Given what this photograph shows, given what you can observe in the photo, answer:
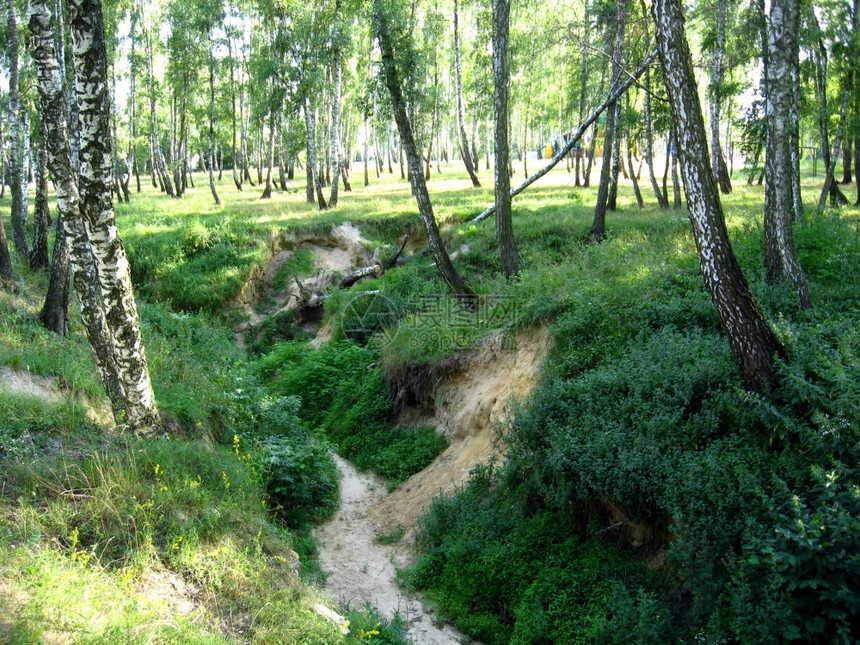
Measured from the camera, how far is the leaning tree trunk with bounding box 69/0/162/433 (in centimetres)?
680

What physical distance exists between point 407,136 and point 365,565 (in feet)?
28.6

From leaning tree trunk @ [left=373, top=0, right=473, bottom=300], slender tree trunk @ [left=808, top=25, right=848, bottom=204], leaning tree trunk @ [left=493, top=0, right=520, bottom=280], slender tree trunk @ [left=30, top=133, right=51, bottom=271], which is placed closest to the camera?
leaning tree trunk @ [left=373, top=0, right=473, bottom=300]

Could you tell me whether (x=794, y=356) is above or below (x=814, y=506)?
above

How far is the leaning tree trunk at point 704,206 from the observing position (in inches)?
294

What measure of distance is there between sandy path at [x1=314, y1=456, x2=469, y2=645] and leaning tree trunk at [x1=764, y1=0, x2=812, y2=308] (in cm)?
783

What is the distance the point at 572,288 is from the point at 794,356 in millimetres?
4717

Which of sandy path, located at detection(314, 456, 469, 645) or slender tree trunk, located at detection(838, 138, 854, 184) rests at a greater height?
slender tree trunk, located at detection(838, 138, 854, 184)

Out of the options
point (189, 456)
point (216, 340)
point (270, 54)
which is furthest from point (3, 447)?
point (270, 54)

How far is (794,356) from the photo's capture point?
24.4 ft

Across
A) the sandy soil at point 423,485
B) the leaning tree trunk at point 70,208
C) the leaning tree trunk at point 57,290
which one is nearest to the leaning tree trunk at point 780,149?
the sandy soil at point 423,485

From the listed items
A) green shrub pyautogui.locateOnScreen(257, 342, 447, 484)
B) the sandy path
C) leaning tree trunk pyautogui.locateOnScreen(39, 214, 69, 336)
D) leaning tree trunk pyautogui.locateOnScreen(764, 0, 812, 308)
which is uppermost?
leaning tree trunk pyautogui.locateOnScreen(764, 0, 812, 308)

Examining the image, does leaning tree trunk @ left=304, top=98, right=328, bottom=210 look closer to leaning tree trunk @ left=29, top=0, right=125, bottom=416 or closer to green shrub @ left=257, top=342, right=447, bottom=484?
green shrub @ left=257, top=342, right=447, bottom=484

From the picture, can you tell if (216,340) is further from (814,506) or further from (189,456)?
(814,506)

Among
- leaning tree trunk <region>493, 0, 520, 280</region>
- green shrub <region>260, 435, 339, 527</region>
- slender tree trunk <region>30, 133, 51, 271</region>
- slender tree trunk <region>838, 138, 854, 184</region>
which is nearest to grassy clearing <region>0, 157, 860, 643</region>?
green shrub <region>260, 435, 339, 527</region>
